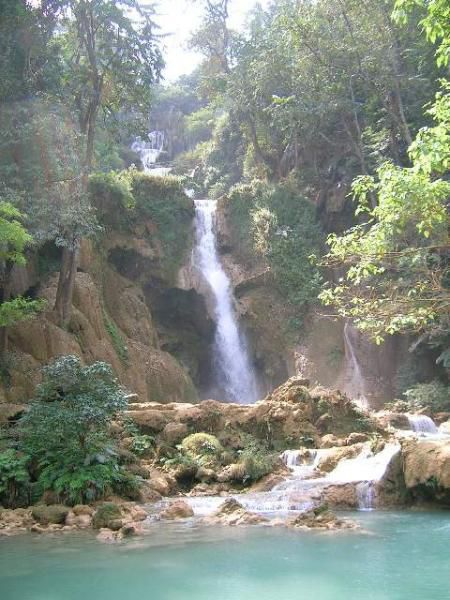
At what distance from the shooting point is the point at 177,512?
1102 cm

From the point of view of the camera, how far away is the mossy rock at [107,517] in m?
10.1

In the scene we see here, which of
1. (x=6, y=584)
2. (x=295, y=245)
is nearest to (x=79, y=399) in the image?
(x=6, y=584)

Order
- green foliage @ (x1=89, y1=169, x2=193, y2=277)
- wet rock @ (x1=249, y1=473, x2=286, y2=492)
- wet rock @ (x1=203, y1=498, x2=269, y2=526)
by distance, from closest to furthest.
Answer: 1. wet rock @ (x1=203, y1=498, x2=269, y2=526)
2. wet rock @ (x1=249, y1=473, x2=286, y2=492)
3. green foliage @ (x1=89, y1=169, x2=193, y2=277)

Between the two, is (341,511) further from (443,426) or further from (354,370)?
(354,370)

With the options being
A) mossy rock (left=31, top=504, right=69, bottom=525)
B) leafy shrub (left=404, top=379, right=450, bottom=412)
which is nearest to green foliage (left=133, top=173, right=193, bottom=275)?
leafy shrub (left=404, top=379, right=450, bottom=412)

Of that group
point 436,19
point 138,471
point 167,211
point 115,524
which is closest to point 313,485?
point 138,471

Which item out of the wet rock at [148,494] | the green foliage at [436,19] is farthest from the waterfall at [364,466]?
the green foliage at [436,19]

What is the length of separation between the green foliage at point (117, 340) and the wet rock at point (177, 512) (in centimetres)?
1172

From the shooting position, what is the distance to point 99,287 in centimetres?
2448

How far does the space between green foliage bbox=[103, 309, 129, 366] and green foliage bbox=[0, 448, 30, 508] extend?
10.5 metres

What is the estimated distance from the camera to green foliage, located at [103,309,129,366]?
22.7 metres

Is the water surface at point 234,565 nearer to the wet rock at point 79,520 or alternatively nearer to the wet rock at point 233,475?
the wet rock at point 79,520

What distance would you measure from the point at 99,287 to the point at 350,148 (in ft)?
45.5

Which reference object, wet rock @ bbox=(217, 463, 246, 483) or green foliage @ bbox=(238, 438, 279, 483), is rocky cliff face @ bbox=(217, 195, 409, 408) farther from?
wet rock @ bbox=(217, 463, 246, 483)
